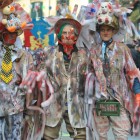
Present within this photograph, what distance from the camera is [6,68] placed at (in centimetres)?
411

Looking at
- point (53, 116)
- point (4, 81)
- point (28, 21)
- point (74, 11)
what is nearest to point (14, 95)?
point (4, 81)

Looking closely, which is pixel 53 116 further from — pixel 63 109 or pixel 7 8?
pixel 7 8

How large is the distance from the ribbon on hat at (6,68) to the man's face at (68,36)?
0.60m

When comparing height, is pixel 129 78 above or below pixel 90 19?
below

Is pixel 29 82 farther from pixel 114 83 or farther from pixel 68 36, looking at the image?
pixel 114 83

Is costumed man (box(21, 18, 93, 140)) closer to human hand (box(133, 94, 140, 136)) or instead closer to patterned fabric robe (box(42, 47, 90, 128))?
patterned fabric robe (box(42, 47, 90, 128))

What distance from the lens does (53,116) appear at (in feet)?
13.9

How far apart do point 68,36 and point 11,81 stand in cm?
76

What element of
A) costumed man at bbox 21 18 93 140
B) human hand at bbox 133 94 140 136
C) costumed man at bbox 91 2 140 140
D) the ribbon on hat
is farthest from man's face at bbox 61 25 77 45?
human hand at bbox 133 94 140 136

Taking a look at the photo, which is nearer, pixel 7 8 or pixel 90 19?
pixel 7 8

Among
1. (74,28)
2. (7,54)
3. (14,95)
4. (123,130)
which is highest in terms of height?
(74,28)

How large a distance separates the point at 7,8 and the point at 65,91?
3.38 ft

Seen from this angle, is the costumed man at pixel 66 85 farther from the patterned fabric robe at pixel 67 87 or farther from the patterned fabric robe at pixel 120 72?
the patterned fabric robe at pixel 120 72

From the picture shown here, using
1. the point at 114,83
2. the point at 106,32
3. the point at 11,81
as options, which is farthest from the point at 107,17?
Answer: the point at 11,81
